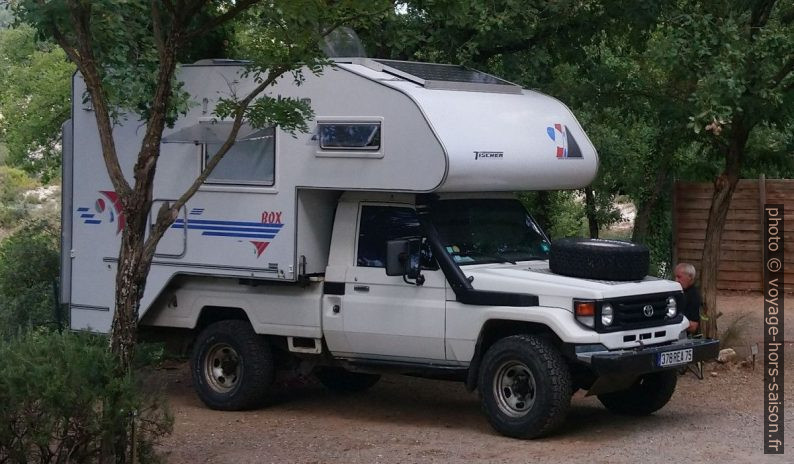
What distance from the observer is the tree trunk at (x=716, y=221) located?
12453mm

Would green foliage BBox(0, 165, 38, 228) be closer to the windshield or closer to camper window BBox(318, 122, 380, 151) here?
camper window BBox(318, 122, 380, 151)

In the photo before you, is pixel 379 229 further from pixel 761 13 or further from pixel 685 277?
pixel 761 13

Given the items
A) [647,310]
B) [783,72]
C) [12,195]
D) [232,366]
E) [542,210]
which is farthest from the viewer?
[12,195]

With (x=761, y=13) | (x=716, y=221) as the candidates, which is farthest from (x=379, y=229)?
(x=761, y=13)

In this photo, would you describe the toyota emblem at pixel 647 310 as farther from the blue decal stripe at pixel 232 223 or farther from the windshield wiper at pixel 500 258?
the blue decal stripe at pixel 232 223

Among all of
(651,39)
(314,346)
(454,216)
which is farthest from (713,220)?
(314,346)

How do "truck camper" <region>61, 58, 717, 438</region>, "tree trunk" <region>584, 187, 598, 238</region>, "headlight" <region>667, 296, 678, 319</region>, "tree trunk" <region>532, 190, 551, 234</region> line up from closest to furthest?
"truck camper" <region>61, 58, 717, 438</region> → "headlight" <region>667, 296, 678, 319</region> → "tree trunk" <region>532, 190, 551, 234</region> → "tree trunk" <region>584, 187, 598, 238</region>

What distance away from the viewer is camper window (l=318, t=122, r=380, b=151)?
958cm

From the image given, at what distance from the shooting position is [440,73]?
1035 centimetres

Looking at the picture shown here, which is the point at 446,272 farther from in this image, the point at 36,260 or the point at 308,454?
the point at 36,260

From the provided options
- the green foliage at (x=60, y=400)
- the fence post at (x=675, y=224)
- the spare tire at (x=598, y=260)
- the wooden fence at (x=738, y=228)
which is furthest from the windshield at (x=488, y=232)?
the wooden fence at (x=738, y=228)

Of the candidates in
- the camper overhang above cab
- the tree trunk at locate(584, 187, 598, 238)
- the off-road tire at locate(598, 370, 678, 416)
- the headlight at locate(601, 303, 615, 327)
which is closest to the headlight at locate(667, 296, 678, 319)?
the off-road tire at locate(598, 370, 678, 416)

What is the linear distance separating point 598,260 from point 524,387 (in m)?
1.16

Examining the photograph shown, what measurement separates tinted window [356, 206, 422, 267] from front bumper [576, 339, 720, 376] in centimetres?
198
